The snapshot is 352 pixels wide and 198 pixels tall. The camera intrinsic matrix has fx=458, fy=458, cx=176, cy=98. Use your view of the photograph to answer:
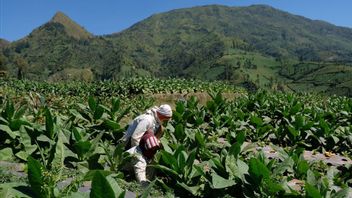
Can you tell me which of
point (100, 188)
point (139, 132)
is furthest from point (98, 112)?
point (100, 188)

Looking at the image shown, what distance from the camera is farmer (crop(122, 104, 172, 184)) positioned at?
6746mm

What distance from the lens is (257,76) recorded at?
199m

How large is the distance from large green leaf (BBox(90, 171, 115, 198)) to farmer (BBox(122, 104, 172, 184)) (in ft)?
9.88

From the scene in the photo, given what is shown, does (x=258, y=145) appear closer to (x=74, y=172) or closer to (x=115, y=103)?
(x=115, y=103)

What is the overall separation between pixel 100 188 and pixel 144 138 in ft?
11.5

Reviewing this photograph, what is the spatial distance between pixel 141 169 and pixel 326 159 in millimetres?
5047

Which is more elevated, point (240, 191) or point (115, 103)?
point (115, 103)

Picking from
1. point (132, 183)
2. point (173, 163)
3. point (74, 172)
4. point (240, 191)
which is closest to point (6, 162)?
point (74, 172)

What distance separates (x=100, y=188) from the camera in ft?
11.5

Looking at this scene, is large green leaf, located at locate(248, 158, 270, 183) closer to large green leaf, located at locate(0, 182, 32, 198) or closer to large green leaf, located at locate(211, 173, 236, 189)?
large green leaf, located at locate(211, 173, 236, 189)

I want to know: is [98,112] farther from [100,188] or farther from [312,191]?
[100,188]

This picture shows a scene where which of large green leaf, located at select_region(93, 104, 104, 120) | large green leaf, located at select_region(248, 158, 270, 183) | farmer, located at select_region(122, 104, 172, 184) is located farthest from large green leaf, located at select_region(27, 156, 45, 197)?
large green leaf, located at select_region(93, 104, 104, 120)

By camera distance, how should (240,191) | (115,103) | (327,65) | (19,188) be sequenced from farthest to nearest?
(327,65), (115,103), (240,191), (19,188)

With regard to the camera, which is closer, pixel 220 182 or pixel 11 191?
pixel 11 191
